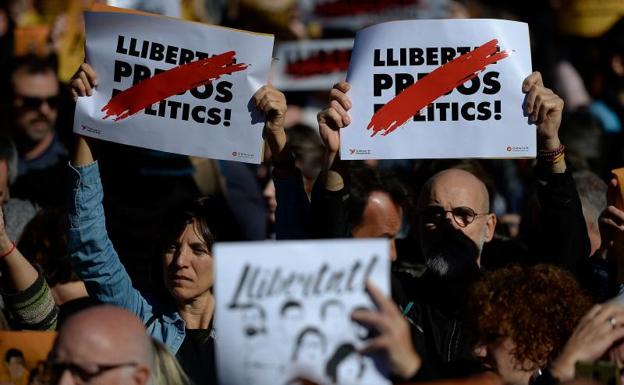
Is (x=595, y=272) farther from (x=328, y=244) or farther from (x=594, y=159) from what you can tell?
(x=594, y=159)

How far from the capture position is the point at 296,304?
4.03 meters

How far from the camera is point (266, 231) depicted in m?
7.45

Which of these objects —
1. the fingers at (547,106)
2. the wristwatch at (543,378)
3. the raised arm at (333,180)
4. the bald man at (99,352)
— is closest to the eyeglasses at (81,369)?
the bald man at (99,352)

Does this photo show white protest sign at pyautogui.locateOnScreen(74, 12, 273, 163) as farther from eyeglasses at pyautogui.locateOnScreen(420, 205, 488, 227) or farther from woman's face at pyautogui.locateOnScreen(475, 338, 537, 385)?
woman's face at pyautogui.locateOnScreen(475, 338, 537, 385)

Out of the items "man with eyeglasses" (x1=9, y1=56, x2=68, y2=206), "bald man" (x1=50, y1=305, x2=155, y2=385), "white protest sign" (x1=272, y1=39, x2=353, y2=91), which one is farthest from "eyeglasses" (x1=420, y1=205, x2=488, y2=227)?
"white protest sign" (x1=272, y1=39, x2=353, y2=91)

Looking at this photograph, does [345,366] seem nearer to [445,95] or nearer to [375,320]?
[375,320]

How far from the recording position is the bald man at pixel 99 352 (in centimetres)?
390

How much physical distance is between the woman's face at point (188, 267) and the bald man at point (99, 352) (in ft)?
3.81

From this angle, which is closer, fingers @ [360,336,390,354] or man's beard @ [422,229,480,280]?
fingers @ [360,336,390,354]

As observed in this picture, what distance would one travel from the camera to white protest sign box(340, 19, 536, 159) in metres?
5.29

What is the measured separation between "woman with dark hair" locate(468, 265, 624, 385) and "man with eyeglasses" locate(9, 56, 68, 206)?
3.80 metres

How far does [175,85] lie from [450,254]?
1235 millimetres

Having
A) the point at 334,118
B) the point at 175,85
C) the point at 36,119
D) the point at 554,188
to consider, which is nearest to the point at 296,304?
the point at 334,118

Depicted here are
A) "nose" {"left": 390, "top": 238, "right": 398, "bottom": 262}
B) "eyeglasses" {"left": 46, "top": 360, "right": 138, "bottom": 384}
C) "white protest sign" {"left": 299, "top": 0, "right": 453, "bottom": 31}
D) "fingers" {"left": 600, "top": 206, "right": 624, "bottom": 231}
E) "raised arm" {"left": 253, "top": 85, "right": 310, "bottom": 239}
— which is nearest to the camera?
"eyeglasses" {"left": 46, "top": 360, "right": 138, "bottom": 384}
